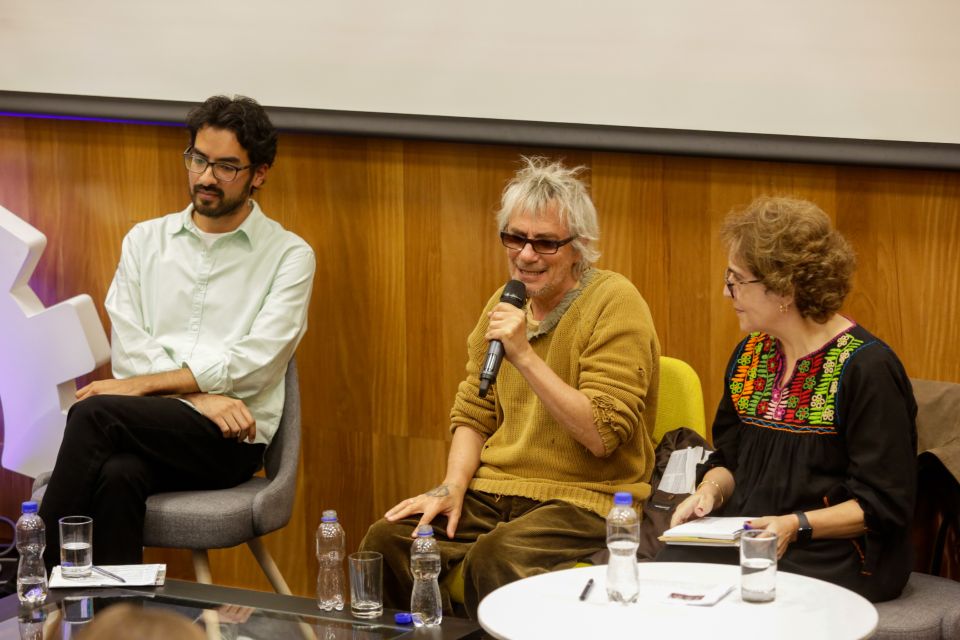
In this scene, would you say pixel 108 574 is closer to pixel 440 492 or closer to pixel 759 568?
pixel 440 492

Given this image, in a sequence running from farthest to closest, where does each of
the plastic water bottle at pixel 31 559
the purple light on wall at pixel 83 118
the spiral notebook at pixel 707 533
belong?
the purple light on wall at pixel 83 118 → the plastic water bottle at pixel 31 559 → the spiral notebook at pixel 707 533

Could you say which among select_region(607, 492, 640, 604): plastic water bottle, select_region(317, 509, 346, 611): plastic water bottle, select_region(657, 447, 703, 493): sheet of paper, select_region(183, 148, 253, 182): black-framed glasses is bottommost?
select_region(317, 509, 346, 611): plastic water bottle

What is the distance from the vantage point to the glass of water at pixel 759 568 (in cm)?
199

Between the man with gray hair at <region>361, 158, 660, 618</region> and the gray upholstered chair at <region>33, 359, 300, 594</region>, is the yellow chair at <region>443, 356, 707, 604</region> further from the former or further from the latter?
the gray upholstered chair at <region>33, 359, 300, 594</region>

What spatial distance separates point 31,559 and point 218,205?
117 centimetres

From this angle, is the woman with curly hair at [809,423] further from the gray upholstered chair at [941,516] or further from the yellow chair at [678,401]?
the yellow chair at [678,401]

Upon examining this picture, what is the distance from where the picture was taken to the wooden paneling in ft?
10.1

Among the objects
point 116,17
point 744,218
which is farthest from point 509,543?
point 116,17

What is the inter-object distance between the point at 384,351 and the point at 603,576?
174cm

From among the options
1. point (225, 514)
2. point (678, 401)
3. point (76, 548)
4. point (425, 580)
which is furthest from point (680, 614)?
point (225, 514)

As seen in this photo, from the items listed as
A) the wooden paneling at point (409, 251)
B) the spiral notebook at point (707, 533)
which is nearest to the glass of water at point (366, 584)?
the spiral notebook at point (707, 533)

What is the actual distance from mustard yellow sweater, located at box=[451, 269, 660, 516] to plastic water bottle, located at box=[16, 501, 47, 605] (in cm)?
97

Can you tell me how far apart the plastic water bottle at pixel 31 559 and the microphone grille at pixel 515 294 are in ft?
3.68

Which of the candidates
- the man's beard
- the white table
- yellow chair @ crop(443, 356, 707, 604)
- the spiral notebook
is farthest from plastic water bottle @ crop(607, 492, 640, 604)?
the man's beard
